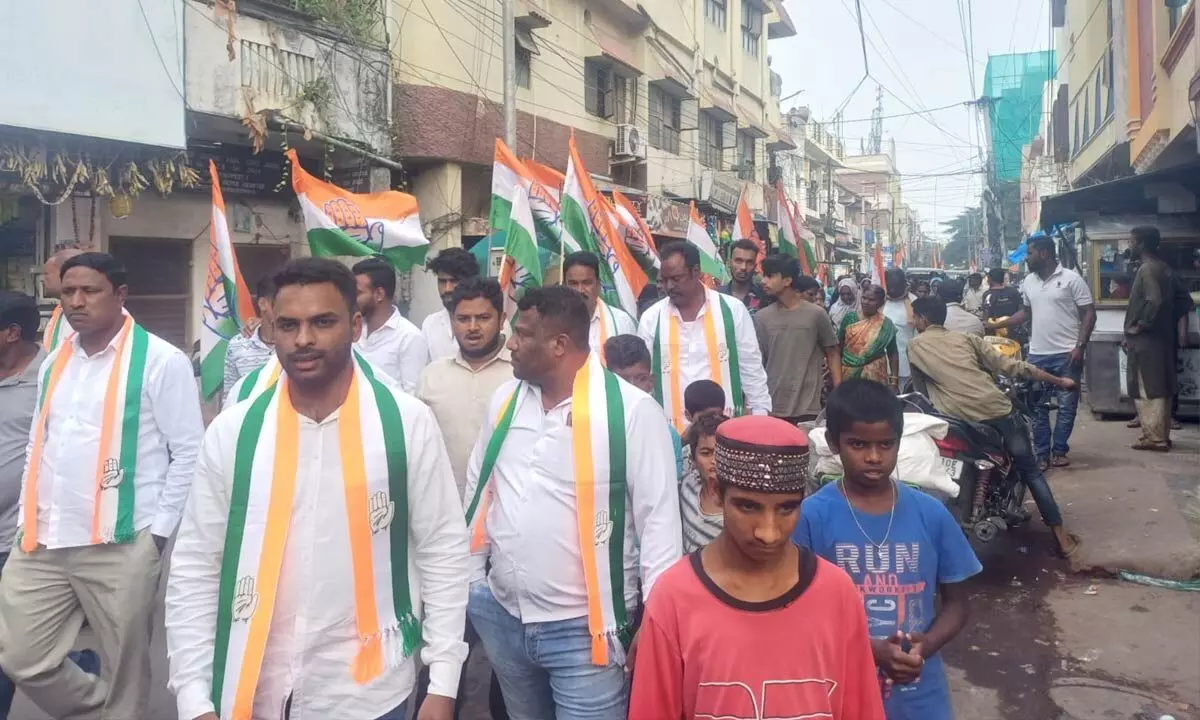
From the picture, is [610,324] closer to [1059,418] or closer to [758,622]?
[758,622]

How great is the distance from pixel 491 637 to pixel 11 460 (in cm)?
233

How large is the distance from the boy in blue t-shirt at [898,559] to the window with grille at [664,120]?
1803 centimetres

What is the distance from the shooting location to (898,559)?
99.1 inches

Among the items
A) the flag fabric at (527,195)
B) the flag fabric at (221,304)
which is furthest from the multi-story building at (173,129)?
the flag fabric at (527,195)

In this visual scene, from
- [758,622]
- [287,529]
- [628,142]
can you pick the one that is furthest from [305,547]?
[628,142]

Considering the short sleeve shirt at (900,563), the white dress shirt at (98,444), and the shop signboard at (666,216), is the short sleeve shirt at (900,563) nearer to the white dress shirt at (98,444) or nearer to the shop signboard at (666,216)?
the white dress shirt at (98,444)

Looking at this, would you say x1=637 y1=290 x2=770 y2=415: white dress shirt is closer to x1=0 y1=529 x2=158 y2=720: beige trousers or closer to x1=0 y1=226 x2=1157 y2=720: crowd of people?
x1=0 y1=226 x2=1157 y2=720: crowd of people

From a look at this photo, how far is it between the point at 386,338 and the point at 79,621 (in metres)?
1.85

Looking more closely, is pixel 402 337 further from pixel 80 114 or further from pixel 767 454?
pixel 80 114

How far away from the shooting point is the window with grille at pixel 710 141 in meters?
23.3

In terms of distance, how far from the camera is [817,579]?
197 centimetres

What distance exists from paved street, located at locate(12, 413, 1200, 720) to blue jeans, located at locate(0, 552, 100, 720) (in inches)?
11.2

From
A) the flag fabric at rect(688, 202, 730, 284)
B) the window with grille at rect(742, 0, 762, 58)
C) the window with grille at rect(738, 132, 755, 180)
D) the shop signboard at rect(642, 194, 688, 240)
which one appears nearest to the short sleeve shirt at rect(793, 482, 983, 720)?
the flag fabric at rect(688, 202, 730, 284)

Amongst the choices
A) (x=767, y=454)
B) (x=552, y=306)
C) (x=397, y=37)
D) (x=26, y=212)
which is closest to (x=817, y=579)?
(x=767, y=454)
